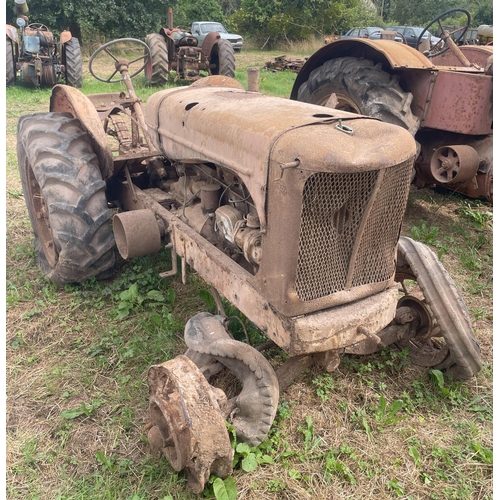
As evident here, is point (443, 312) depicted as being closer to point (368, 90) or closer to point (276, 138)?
point (276, 138)

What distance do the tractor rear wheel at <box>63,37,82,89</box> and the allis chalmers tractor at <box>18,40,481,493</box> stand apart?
856 cm

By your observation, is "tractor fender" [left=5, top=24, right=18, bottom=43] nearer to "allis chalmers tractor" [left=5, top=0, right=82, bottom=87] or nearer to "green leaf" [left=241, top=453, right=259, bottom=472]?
"allis chalmers tractor" [left=5, top=0, right=82, bottom=87]

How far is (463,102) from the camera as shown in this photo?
4152 millimetres

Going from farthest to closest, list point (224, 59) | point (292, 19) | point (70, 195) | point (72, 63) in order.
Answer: point (292, 19), point (224, 59), point (72, 63), point (70, 195)

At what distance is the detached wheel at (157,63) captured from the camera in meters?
11.4

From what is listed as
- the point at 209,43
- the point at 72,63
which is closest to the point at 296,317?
the point at 72,63

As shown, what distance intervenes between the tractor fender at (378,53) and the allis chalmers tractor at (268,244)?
1784 mm

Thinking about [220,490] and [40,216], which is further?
[40,216]

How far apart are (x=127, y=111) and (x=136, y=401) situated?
104 inches

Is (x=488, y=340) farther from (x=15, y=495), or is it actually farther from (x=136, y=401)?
(x=15, y=495)

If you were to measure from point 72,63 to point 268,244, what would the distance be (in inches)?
408

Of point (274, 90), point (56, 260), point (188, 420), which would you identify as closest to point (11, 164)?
point (56, 260)

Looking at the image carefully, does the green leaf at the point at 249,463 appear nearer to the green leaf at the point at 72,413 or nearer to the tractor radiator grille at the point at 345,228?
the tractor radiator grille at the point at 345,228

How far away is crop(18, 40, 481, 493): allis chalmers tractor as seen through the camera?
1969mm
